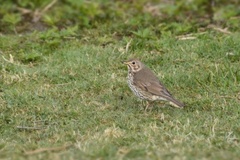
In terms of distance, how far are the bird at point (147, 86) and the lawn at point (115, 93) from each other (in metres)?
0.16

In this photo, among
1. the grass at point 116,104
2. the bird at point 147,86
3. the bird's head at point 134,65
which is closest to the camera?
the grass at point 116,104

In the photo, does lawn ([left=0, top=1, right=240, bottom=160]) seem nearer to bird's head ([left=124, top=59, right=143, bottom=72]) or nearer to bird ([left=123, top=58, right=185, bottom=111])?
bird ([left=123, top=58, right=185, bottom=111])

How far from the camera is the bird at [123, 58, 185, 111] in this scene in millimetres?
8461

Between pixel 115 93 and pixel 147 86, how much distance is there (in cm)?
70

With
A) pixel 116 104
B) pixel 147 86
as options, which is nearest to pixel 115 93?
pixel 116 104

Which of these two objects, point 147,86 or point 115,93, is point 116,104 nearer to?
point 115,93

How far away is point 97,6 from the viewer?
12.7 metres

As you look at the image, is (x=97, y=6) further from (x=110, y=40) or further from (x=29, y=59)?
(x=29, y=59)

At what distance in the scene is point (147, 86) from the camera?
337 inches

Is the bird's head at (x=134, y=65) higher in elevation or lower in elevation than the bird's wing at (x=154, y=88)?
higher

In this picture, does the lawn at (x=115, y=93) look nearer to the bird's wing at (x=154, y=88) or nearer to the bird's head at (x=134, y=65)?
the bird's wing at (x=154, y=88)

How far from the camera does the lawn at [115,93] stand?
726 centimetres

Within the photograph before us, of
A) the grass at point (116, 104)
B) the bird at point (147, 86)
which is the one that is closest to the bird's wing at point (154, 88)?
the bird at point (147, 86)

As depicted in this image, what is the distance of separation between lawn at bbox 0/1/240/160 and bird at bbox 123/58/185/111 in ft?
0.52
